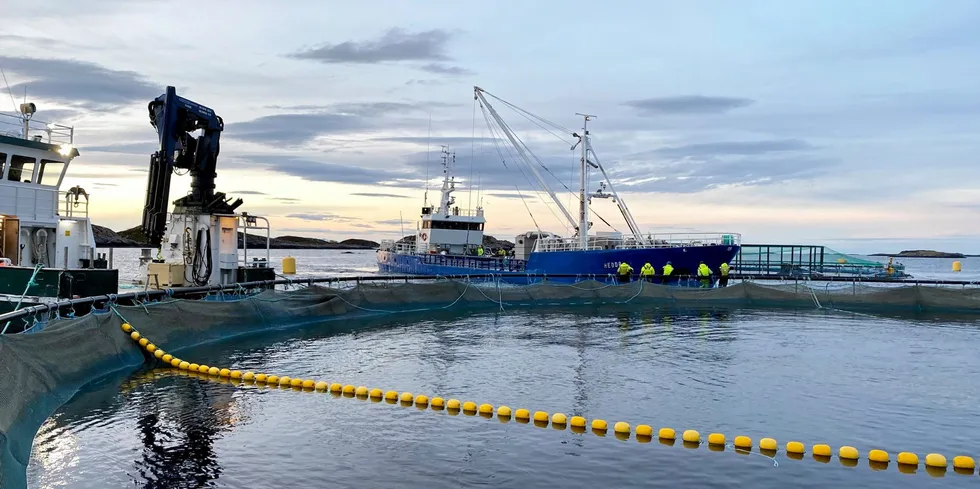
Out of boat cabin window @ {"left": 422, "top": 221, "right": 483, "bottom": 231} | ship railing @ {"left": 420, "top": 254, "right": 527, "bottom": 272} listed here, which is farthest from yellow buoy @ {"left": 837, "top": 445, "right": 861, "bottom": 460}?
boat cabin window @ {"left": 422, "top": 221, "right": 483, "bottom": 231}

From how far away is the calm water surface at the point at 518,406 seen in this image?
8.24 metres

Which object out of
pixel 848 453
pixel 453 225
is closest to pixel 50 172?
pixel 848 453

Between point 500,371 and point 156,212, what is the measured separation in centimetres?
1177

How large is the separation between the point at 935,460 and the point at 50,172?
70.5 feet

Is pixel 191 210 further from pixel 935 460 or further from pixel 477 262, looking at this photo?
pixel 477 262

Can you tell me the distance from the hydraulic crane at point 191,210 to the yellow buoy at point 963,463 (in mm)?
18419

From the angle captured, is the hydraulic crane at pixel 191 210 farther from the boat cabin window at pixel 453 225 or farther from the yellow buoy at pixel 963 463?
the boat cabin window at pixel 453 225

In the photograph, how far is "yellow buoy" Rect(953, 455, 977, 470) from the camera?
28.3ft

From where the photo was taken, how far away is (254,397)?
11930 millimetres

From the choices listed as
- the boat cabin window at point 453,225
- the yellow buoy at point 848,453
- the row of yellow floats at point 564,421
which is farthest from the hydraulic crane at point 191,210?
the boat cabin window at point 453,225

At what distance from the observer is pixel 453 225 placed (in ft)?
178

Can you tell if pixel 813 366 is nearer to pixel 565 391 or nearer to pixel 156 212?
pixel 565 391

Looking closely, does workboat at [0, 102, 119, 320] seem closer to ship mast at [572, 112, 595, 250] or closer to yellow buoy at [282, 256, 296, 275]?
yellow buoy at [282, 256, 296, 275]

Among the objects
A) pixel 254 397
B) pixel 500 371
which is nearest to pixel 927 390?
pixel 500 371
